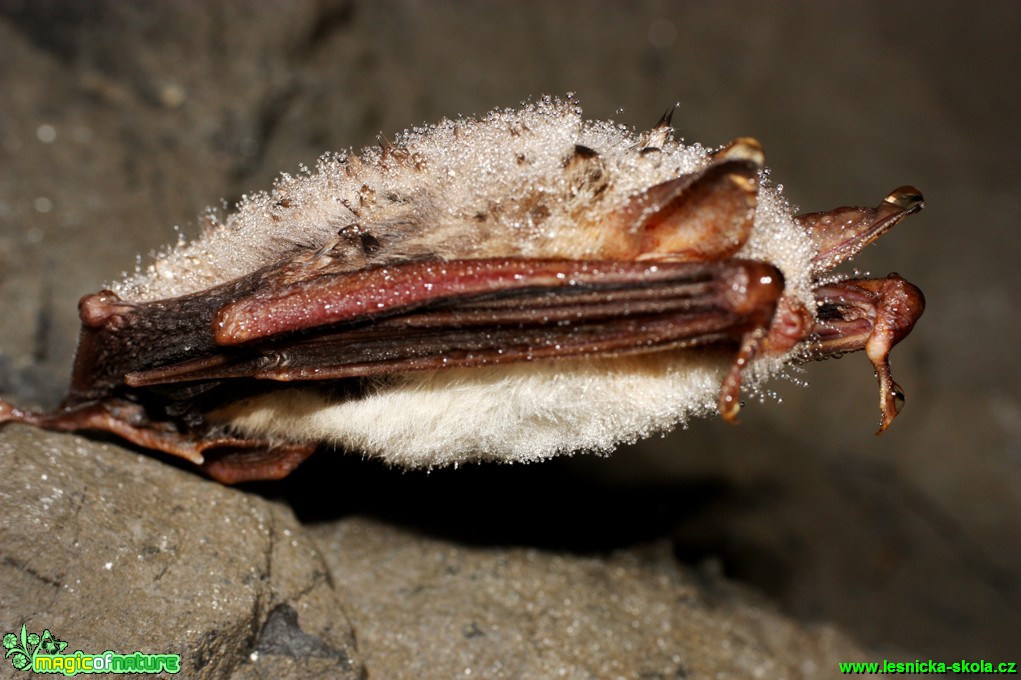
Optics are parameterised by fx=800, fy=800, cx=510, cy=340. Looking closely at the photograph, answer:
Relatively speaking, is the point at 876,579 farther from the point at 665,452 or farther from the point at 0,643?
the point at 0,643

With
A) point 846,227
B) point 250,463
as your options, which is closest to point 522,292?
point 846,227

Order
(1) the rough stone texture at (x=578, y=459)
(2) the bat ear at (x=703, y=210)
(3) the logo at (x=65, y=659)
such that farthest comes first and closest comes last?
(1) the rough stone texture at (x=578, y=459) → (3) the logo at (x=65, y=659) → (2) the bat ear at (x=703, y=210)

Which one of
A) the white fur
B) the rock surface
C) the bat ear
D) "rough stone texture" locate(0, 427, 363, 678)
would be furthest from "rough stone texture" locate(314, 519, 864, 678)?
the bat ear

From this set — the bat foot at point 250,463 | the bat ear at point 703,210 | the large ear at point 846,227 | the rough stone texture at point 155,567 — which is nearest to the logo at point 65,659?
the rough stone texture at point 155,567

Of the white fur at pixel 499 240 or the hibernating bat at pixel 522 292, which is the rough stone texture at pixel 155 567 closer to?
the hibernating bat at pixel 522 292

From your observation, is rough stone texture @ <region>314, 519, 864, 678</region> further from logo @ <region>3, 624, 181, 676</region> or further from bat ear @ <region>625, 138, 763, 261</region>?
bat ear @ <region>625, 138, 763, 261</region>

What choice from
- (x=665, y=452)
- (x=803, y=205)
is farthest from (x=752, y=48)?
(x=665, y=452)

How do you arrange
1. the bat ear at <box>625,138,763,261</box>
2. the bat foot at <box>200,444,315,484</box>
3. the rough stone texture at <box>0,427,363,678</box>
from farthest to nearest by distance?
the bat foot at <box>200,444,315,484</box>, the rough stone texture at <box>0,427,363,678</box>, the bat ear at <box>625,138,763,261</box>
